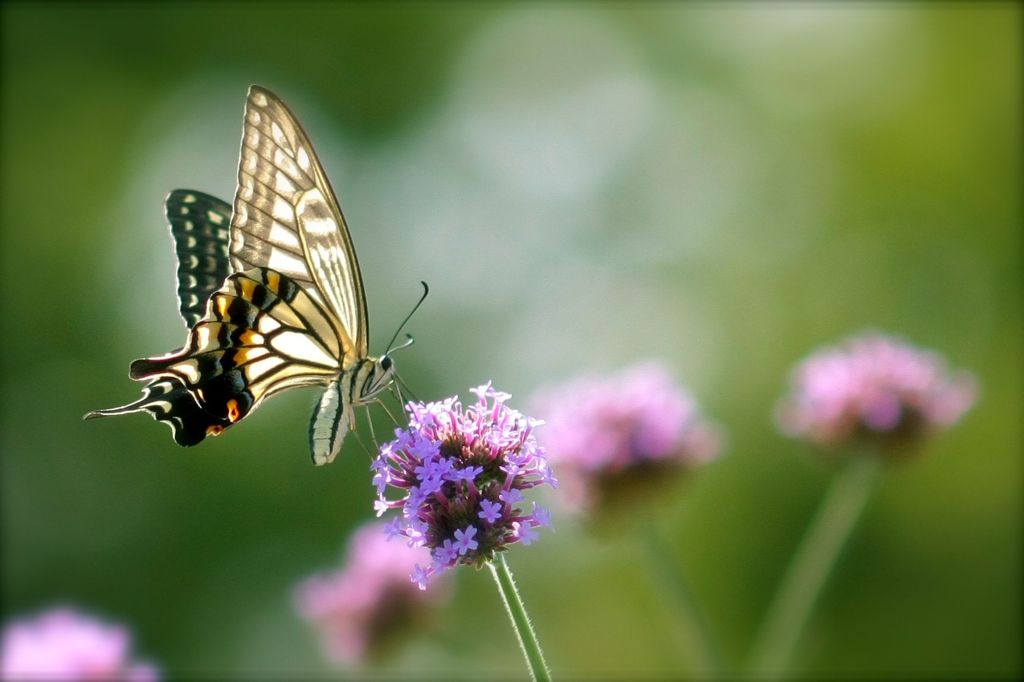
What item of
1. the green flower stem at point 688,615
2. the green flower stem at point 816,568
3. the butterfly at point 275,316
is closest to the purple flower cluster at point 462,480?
the butterfly at point 275,316

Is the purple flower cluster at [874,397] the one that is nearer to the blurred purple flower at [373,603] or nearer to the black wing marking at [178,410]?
the blurred purple flower at [373,603]

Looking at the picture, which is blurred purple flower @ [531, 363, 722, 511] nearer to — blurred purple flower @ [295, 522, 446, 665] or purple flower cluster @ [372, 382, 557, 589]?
blurred purple flower @ [295, 522, 446, 665]

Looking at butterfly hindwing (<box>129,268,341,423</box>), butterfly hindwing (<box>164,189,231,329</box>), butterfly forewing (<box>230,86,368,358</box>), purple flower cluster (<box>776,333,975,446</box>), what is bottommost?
purple flower cluster (<box>776,333,975,446</box>)

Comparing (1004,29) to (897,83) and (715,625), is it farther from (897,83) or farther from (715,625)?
(715,625)

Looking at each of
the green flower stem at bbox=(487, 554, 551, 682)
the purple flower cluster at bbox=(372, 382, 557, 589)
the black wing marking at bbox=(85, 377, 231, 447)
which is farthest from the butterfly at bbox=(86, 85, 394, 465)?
the green flower stem at bbox=(487, 554, 551, 682)

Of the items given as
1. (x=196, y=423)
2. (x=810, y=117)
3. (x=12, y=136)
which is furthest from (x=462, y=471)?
(x=12, y=136)

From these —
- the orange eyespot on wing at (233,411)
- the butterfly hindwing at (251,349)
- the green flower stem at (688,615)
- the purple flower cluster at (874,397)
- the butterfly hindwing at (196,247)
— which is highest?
the butterfly hindwing at (196,247)
